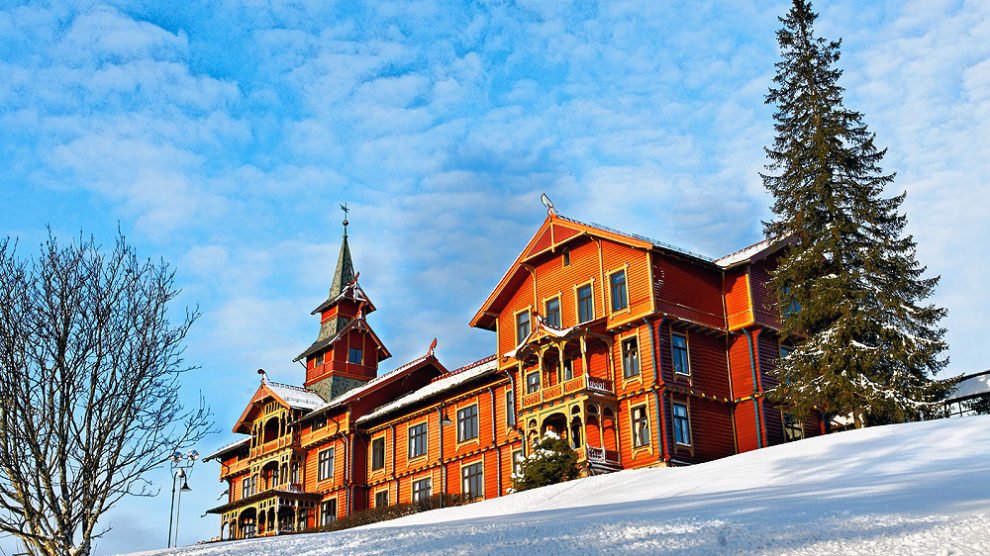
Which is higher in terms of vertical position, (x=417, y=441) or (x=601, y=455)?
(x=417, y=441)

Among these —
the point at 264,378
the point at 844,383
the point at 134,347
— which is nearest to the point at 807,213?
the point at 844,383

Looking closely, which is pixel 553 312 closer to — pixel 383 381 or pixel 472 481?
pixel 472 481

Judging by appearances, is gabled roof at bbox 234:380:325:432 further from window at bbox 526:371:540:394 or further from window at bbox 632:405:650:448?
window at bbox 632:405:650:448

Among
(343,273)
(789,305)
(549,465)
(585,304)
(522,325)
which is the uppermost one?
(343,273)

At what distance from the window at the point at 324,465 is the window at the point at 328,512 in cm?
133

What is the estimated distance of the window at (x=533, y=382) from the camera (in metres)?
41.2

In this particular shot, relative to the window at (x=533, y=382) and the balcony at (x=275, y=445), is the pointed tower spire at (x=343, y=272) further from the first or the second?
the window at (x=533, y=382)

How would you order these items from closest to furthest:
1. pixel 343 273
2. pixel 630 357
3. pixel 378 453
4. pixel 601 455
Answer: pixel 601 455, pixel 630 357, pixel 378 453, pixel 343 273

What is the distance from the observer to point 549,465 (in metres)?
34.2

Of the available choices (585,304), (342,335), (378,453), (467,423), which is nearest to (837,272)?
(585,304)

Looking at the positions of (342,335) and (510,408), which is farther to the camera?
(342,335)

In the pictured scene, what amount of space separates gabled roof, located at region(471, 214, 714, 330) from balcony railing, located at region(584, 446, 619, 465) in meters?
7.53

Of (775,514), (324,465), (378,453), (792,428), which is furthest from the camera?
(324,465)

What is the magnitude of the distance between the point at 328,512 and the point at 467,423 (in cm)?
1137
